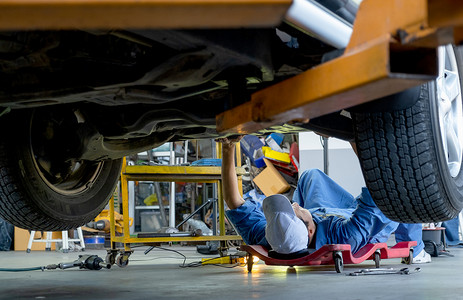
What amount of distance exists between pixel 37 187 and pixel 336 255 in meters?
1.73

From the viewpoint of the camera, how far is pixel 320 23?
1251 millimetres

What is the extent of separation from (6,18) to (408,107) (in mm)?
1174

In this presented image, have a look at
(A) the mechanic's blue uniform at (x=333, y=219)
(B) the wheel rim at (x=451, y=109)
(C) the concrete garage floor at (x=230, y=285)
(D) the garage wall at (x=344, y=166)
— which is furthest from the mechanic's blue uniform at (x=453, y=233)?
(B) the wheel rim at (x=451, y=109)

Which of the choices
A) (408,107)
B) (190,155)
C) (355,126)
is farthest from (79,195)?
(190,155)

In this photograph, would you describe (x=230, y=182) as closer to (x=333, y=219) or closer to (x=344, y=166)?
(x=333, y=219)

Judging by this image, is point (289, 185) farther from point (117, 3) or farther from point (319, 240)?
point (117, 3)

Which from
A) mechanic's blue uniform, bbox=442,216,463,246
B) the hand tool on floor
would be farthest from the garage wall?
the hand tool on floor

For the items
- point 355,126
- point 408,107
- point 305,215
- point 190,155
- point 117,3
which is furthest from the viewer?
point 190,155

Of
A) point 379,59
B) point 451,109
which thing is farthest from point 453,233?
point 379,59

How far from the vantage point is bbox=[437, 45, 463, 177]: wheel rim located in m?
1.94

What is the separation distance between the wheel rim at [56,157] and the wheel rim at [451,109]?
152cm

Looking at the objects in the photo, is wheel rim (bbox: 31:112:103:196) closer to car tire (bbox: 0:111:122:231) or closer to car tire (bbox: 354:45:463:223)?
car tire (bbox: 0:111:122:231)

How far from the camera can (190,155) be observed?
896 cm

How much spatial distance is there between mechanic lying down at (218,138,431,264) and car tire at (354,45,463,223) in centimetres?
99
